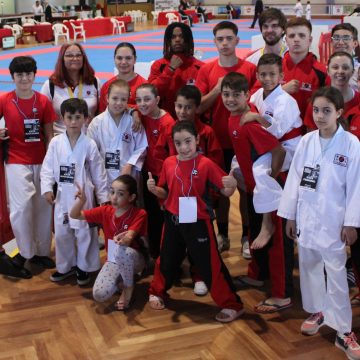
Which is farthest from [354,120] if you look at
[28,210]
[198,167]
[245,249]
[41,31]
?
[41,31]

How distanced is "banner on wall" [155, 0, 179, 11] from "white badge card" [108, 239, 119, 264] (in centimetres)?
3476

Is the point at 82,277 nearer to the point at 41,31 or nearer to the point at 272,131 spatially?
the point at 272,131

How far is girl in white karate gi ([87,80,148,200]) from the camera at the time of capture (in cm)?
429

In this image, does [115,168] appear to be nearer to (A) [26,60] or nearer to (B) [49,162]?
(B) [49,162]

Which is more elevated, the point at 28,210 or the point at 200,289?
the point at 28,210

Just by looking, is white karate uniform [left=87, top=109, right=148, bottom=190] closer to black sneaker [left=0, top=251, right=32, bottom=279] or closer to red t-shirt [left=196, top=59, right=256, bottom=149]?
red t-shirt [left=196, top=59, right=256, bottom=149]

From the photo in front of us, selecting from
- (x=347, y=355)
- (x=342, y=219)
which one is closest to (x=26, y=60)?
(x=342, y=219)

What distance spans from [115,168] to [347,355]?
7.27 feet

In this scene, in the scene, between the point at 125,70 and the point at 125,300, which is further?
the point at 125,70

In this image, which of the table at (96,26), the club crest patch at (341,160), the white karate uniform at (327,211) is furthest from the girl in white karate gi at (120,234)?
the table at (96,26)

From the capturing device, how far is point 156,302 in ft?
13.0

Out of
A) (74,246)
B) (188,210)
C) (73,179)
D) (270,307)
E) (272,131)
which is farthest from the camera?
(74,246)

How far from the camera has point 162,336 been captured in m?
3.58

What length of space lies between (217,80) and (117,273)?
169cm
